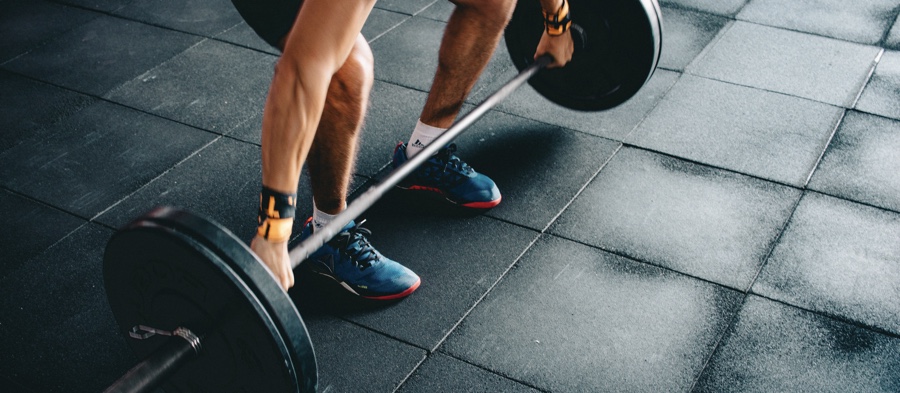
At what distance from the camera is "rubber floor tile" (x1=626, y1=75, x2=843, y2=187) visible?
6.93ft

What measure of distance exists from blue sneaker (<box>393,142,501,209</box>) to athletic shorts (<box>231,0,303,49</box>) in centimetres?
51

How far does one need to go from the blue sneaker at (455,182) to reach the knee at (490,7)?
37cm

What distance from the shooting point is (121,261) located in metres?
1.23

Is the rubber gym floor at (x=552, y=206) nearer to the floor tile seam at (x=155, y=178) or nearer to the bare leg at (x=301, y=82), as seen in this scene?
the floor tile seam at (x=155, y=178)

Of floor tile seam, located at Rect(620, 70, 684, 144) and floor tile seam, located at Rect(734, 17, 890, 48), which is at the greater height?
floor tile seam, located at Rect(734, 17, 890, 48)

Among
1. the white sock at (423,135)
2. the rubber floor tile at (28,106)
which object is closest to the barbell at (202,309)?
the white sock at (423,135)

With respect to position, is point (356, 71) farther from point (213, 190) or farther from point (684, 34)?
Answer: point (684, 34)

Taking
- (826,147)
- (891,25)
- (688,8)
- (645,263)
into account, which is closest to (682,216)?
(645,263)

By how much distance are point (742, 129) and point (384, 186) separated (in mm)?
1220

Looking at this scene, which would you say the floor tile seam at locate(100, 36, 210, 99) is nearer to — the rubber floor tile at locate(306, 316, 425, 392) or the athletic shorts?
the athletic shorts

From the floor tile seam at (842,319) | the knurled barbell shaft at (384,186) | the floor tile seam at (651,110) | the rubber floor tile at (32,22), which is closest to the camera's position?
the knurled barbell shaft at (384,186)

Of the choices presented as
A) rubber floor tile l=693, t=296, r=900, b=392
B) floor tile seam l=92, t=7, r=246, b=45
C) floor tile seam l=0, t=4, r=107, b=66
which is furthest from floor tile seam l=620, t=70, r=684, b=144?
floor tile seam l=0, t=4, r=107, b=66

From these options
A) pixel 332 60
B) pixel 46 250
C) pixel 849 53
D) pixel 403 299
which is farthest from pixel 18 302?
pixel 849 53

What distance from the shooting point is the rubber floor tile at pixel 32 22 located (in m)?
2.91
